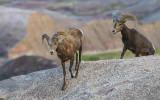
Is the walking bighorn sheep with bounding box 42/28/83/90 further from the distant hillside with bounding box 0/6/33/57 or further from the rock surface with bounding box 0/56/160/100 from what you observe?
the distant hillside with bounding box 0/6/33/57

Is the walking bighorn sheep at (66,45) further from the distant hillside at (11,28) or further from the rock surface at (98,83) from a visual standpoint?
the distant hillside at (11,28)

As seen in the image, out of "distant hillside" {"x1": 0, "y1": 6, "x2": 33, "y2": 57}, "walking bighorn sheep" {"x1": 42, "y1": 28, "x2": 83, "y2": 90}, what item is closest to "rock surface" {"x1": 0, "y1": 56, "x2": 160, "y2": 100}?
"walking bighorn sheep" {"x1": 42, "y1": 28, "x2": 83, "y2": 90}

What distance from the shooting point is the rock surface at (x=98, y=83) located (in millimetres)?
12547

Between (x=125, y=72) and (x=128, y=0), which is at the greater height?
(x=125, y=72)

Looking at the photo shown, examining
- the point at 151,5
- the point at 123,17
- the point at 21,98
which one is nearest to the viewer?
the point at 21,98

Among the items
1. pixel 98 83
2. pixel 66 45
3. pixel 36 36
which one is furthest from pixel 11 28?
pixel 98 83

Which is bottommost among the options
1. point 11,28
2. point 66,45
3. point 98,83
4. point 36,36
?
point 36,36

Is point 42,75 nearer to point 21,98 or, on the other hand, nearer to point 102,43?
point 21,98

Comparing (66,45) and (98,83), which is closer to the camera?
(98,83)

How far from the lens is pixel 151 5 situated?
59344 mm

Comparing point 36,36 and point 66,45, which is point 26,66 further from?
point 36,36

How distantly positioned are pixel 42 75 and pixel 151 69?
4775mm

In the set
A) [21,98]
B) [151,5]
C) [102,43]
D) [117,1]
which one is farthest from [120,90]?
[117,1]

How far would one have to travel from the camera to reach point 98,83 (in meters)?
13.9
